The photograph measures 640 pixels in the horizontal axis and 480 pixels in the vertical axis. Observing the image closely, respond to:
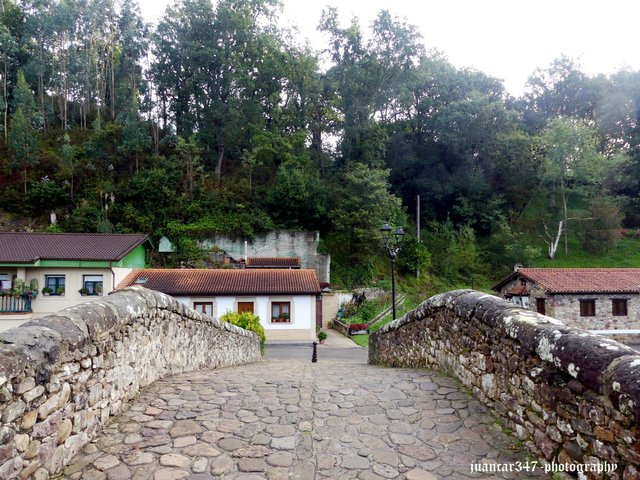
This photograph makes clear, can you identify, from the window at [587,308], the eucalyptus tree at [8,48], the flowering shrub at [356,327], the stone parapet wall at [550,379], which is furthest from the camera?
the eucalyptus tree at [8,48]

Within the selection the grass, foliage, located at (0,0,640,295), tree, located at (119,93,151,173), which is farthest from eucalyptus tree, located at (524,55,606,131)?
tree, located at (119,93,151,173)

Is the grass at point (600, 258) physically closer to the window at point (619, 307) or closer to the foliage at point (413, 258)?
the foliage at point (413, 258)

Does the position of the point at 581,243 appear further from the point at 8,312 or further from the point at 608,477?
the point at 8,312

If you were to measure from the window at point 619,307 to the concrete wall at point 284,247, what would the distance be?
16.2 meters

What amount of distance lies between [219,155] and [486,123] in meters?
23.2

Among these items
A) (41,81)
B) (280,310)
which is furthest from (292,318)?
(41,81)

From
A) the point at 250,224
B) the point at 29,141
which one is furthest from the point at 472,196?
the point at 29,141

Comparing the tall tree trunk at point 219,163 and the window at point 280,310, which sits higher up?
the tall tree trunk at point 219,163

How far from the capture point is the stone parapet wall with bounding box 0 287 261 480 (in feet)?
6.84

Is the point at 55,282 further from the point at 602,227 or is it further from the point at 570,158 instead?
the point at 602,227

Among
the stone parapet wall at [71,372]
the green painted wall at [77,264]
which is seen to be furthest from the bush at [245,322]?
the green painted wall at [77,264]

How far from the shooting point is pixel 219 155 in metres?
31.5

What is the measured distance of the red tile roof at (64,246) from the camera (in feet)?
59.8

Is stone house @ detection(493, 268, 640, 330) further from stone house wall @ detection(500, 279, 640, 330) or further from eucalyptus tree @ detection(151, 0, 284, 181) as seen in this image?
eucalyptus tree @ detection(151, 0, 284, 181)
